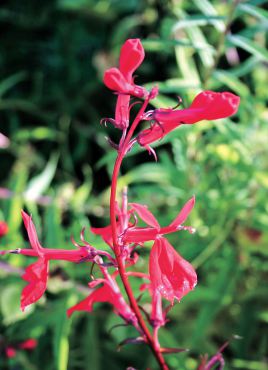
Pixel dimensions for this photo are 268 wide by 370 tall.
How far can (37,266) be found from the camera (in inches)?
27.7

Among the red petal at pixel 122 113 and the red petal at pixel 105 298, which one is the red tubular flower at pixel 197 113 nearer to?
the red petal at pixel 122 113

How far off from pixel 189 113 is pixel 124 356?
3.72 feet

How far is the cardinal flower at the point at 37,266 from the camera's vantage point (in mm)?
687

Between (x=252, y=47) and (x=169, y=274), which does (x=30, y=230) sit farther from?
(x=252, y=47)

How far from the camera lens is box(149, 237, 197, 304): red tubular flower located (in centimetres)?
67

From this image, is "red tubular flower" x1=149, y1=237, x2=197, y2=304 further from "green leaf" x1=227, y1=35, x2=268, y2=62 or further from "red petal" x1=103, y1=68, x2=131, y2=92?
"green leaf" x1=227, y1=35, x2=268, y2=62

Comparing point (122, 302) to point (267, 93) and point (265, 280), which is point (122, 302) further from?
point (267, 93)

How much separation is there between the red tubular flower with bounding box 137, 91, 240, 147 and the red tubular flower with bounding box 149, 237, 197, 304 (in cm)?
13

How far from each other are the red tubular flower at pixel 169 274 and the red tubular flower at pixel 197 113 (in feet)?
0.44

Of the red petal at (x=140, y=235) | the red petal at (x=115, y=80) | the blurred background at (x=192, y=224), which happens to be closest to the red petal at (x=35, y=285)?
the red petal at (x=140, y=235)

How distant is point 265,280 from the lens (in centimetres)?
165

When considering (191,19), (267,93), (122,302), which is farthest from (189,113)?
(267,93)

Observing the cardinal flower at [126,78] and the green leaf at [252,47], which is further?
the green leaf at [252,47]

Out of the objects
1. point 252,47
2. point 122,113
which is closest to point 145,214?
point 122,113
